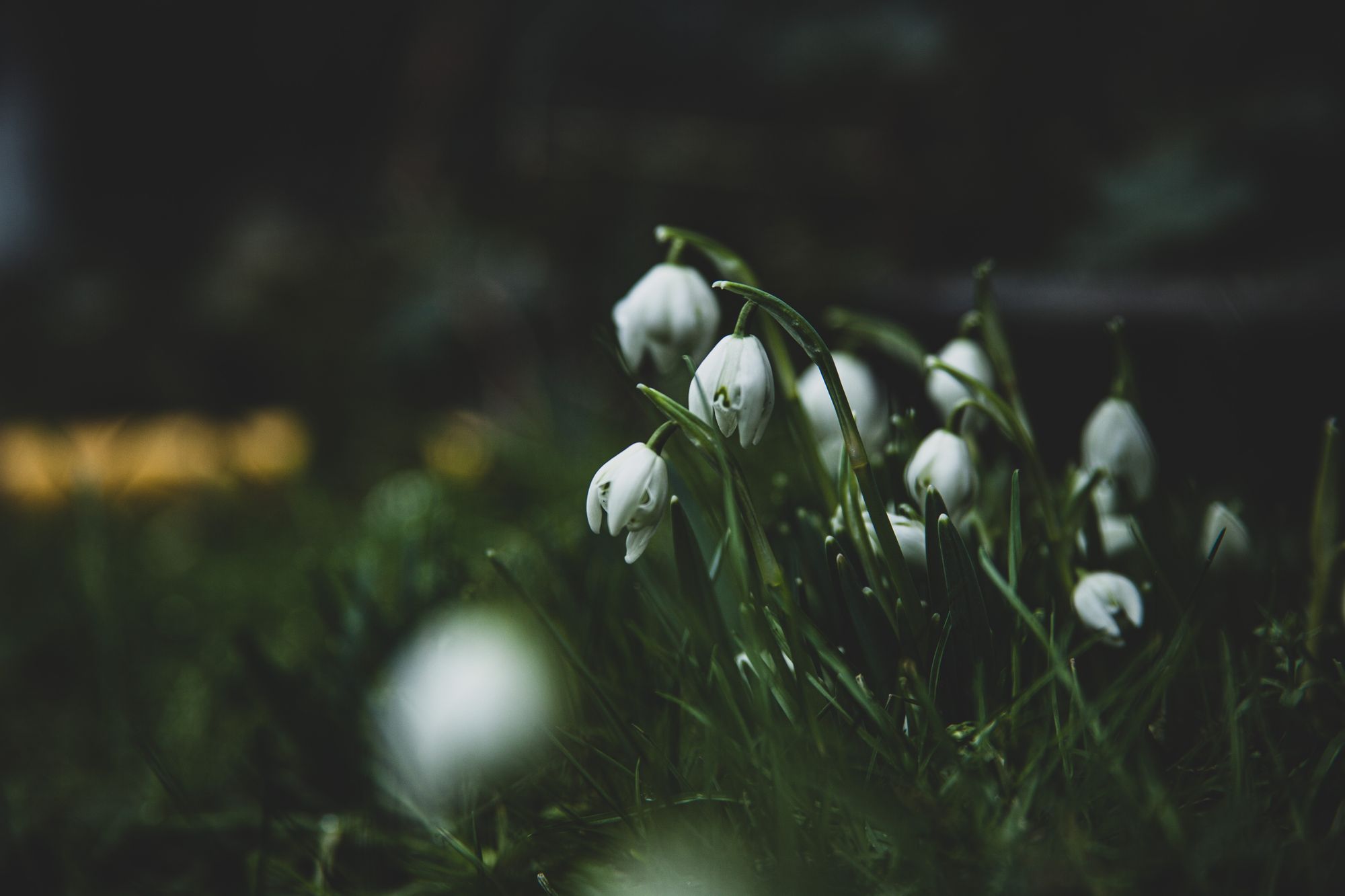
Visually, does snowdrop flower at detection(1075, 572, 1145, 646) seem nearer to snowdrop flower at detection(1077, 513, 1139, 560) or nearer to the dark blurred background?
snowdrop flower at detection(1077, 513, 1139, 560)

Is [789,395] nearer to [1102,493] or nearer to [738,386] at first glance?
[738,386]

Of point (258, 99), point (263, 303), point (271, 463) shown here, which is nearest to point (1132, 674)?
point (271, 463)

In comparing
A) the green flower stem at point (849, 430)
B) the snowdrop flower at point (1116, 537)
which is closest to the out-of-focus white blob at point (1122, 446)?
the snowdrop flower at point (1116, 537)

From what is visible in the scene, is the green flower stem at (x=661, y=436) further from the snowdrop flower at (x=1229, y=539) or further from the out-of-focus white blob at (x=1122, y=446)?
the snowdrop flower at (x=1229, y=539)

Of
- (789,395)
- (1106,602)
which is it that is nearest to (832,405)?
(789,395)

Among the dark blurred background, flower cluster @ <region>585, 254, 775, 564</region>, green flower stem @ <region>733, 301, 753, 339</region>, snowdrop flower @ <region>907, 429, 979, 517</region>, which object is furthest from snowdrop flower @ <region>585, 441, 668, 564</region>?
the dark blurred background
